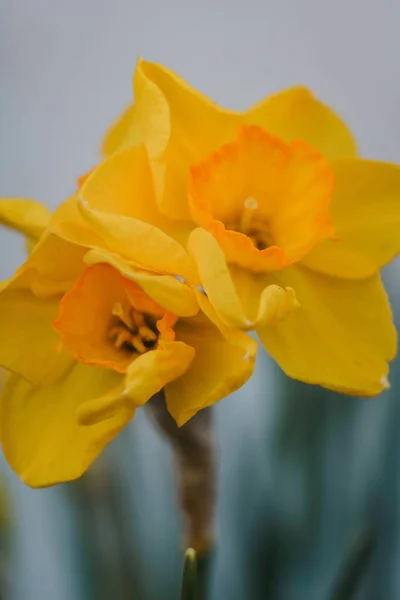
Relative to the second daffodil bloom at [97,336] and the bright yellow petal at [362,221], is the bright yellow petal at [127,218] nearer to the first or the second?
the second daffodil bloom at [97,336]

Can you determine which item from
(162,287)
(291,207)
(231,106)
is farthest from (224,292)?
(231,106)

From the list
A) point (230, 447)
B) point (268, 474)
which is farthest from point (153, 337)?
point (230, 447)

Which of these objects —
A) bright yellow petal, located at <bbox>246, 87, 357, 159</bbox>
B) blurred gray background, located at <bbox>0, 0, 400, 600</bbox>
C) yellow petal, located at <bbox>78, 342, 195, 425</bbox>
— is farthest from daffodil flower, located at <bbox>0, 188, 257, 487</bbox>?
blurred gray background, located at <bbox>0, 0, 400, 600</bbox>

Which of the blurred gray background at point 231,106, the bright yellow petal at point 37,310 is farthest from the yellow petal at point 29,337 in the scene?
the blurred gray background at point 231,106

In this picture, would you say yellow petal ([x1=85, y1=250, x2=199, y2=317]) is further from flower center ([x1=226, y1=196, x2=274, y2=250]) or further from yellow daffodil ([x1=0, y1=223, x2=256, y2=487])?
flower center ([x1=226, y1=196, x2=274, y2=250])

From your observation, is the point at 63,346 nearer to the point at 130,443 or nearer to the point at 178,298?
the point at 178,298

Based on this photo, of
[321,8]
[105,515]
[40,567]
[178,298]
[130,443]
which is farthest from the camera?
[40,567]

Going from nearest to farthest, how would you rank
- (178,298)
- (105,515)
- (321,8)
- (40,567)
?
(178,298), (105,515), (321,8), (40,567)

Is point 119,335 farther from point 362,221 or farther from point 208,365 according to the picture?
point 362,221
